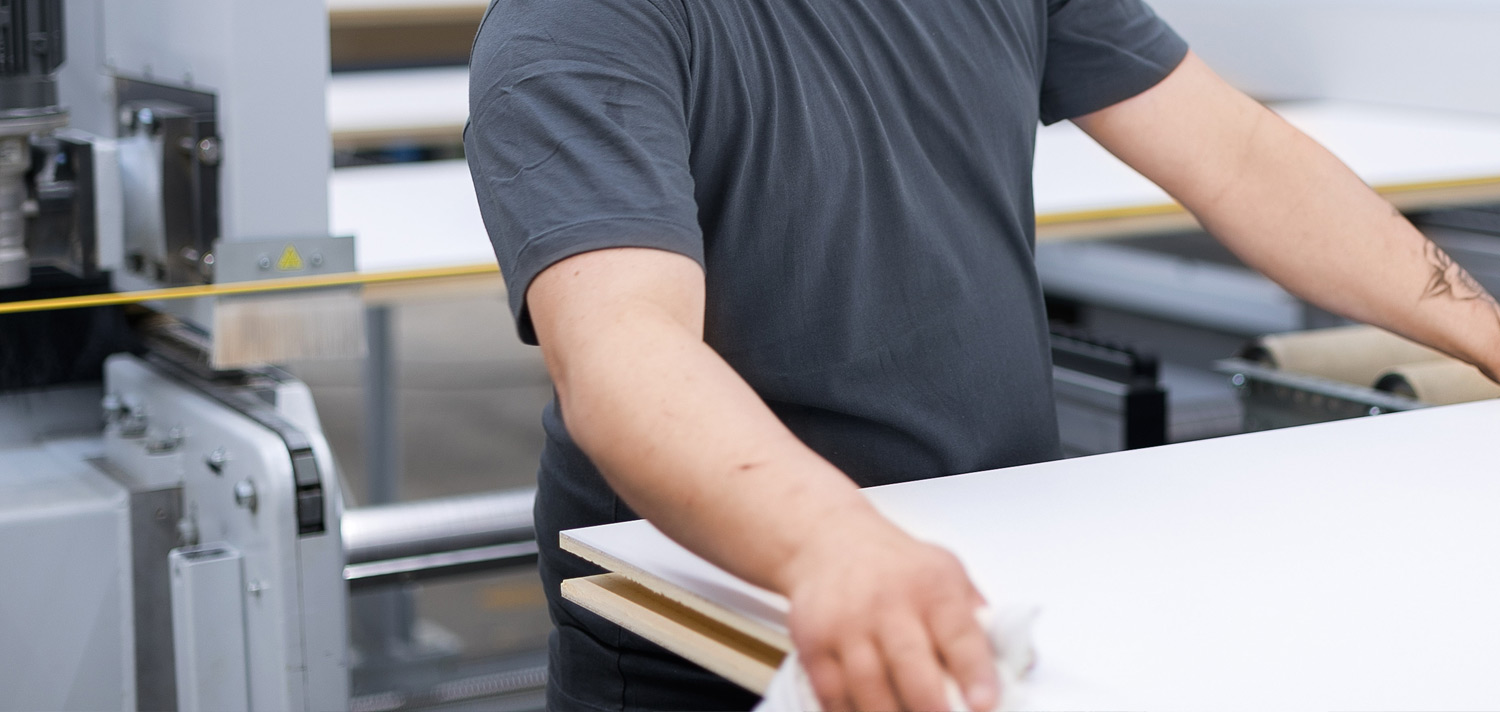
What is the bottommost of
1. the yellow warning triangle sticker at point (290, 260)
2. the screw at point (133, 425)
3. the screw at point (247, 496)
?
the screw at point (247, 496)

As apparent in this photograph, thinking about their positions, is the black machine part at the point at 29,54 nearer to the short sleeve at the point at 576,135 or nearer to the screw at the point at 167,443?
the screw at the point at 167,443

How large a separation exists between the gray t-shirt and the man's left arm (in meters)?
0.13

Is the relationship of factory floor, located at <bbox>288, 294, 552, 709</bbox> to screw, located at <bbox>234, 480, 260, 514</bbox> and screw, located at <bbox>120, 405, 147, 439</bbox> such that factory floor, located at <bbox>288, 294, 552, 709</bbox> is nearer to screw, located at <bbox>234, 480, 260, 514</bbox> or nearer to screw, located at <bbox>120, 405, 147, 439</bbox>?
screw, located at <bbox>120, 405, 147, 439</bbox>

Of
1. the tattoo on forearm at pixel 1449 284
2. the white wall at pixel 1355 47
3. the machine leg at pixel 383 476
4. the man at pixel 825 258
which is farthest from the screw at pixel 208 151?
the white wall at pixel 1355 47

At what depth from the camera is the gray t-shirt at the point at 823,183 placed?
2.60 feet

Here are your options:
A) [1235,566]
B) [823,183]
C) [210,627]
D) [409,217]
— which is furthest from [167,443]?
[1235,566]

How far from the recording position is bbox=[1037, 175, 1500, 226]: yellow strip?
1765 mm

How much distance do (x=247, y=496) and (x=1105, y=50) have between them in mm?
738

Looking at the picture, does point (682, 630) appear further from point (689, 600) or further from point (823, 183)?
point (823, 183)

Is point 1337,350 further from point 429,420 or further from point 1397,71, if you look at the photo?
point 429,420

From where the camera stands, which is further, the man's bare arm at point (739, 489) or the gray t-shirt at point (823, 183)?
the gray t-shirt at point (823, 183)

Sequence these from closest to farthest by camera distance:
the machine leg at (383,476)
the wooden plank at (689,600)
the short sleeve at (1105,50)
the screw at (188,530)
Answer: the wooden plank at (689,600)
the short sleeve at (1105,50)
the screw at (188,530)
the machine leg at (383,476)

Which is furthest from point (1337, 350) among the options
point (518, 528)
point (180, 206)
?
point (180, 206)

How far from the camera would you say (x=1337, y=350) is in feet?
5.33
